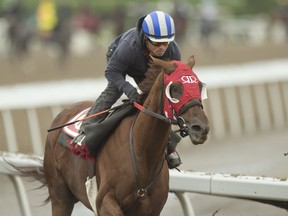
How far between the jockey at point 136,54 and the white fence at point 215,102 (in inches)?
239

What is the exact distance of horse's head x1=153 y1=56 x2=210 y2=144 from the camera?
514cm

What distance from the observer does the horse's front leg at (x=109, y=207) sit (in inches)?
224

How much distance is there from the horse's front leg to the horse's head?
68cm

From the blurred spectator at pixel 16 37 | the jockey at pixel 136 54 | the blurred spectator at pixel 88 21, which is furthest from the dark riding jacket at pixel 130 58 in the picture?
the blurred spectator at pixel 88 21

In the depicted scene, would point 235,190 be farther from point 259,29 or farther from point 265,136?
point 259,29

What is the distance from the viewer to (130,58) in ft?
19.5

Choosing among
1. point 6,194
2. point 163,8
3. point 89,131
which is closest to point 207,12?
point 163,8

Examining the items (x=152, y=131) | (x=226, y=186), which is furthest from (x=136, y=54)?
(x=226, y=186)

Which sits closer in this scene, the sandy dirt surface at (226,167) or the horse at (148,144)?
the horse at (148,144)

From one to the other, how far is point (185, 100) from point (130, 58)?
0.79m

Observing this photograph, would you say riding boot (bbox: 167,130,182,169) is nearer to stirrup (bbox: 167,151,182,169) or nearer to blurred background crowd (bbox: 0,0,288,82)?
stirrup (bbox: 167,151,182,169)

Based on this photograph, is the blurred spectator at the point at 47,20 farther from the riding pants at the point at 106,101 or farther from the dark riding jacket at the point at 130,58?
the dark riding jacket at the point at 130,58

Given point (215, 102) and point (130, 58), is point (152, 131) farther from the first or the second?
point (215, 102)

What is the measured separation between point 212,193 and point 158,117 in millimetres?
1079
